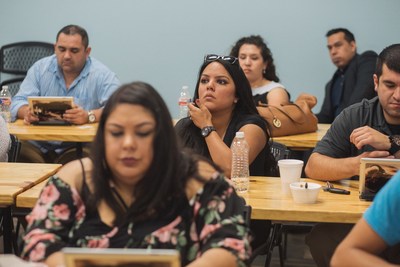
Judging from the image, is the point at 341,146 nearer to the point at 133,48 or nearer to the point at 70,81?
the point at 70,81

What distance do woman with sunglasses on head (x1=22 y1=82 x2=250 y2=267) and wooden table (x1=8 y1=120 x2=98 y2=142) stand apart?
7.65 ft

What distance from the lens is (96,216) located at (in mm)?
2258

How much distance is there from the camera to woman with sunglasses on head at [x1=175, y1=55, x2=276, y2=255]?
3520 mm

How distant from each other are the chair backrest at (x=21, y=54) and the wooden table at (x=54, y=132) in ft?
6.86

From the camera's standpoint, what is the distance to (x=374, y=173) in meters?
2.91

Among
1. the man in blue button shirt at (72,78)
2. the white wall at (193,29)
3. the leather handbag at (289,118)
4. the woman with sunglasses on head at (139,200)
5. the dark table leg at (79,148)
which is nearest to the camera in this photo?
the woman with sunglasses on head at (139,200)

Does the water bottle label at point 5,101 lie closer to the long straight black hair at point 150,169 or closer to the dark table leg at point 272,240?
the dark table leg at point 272,240

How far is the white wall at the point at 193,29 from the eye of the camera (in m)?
6.70

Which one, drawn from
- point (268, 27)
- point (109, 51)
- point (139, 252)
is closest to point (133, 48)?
point (109, 51)

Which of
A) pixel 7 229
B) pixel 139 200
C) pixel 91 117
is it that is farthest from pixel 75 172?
pixel 91 117

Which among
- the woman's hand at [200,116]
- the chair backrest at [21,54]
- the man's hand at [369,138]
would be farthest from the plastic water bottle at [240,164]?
the chair backrest at [21,54]

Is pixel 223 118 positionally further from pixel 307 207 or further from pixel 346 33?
pixel 346 33

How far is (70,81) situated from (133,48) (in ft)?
4.79

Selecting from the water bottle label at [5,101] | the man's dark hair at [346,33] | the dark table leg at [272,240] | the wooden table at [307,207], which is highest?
the man's dark hair at [346,33]
